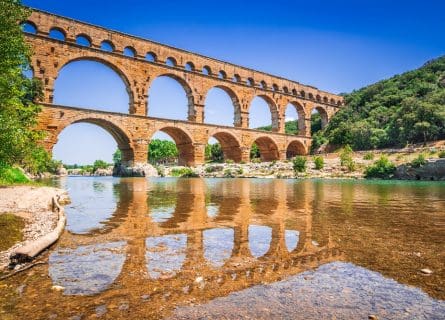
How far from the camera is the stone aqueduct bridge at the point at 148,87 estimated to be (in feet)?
85.3

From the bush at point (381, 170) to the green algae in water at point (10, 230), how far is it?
24.3m

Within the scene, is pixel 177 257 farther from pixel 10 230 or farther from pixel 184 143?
pixel 184 143

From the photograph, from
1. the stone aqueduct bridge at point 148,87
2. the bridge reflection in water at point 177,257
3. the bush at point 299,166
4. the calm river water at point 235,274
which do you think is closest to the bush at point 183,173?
the stone aqueduct bridge at point 148,87

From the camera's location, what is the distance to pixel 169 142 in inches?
3127

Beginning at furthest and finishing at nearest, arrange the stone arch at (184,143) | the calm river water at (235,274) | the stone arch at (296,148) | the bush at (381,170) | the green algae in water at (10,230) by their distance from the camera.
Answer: the stone arch at (296,148), the stone arch at (184,143), the bush at (381,170), the green algae in water at (10,230), the calm river water at (235,274)

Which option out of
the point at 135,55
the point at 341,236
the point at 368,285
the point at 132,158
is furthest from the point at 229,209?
the point at 135,55

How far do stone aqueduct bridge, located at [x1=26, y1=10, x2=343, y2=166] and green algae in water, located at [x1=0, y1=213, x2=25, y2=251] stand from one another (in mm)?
21829

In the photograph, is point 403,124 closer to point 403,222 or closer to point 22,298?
point 403,222

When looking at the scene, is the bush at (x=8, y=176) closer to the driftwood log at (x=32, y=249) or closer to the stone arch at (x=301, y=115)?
the driftwood log at (x=32, y=249)

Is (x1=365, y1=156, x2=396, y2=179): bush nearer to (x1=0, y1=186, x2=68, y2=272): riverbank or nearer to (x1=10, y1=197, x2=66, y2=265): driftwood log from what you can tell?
(x1=0, y1=186, x2=68, y2=272): riverbank

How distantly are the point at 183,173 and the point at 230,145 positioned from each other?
922cm

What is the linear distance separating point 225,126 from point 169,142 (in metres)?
45.9

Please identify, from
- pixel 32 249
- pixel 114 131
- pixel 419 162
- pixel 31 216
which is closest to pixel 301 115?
pixel 419 162

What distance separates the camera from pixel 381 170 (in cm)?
2458
